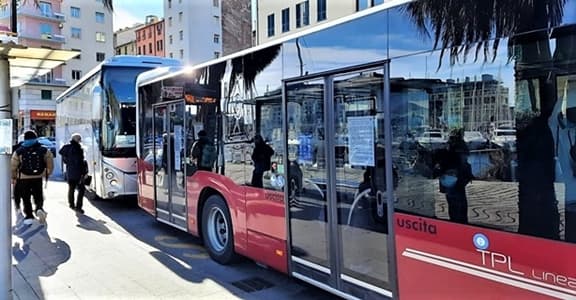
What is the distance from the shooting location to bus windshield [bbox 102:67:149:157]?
34.5 feet

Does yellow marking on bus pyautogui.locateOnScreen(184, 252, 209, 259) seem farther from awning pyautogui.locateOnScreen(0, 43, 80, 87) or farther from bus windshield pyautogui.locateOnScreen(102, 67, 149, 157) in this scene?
bus windshield pyautogui.locateOnScreen(102, 67, 149, 157)

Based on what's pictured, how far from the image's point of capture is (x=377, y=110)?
372 centimetres

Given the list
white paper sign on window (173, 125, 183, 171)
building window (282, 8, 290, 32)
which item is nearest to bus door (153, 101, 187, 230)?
white paper sign on window (173, 125, 183, 171)

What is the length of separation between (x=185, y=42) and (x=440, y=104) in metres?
55.7

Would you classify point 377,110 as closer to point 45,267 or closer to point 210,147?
point 210,147

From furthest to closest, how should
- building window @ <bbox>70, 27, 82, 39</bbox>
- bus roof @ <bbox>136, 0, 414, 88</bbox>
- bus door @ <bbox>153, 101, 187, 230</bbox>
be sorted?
building window @ <bbox>70, 27, 82, 39</bbox>, bus door @ <bbox>153, 101, 187, 230</bbox>, bus roof @ <bbox>136, 0, 414, 88</bbox>

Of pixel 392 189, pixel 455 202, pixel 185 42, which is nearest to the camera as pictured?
pixel 455 202

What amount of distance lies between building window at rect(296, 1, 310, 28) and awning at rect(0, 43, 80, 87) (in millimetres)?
28213

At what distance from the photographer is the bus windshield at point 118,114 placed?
10.5 m

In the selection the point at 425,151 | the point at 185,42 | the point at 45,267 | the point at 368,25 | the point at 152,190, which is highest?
the point at 185,42

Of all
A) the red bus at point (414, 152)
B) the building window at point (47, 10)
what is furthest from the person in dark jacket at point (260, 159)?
the building window at point (47, 10)

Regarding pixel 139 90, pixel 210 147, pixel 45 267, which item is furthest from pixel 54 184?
pixel 210 147

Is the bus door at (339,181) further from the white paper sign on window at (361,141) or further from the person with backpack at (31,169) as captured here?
the person with backpack at (31,169)

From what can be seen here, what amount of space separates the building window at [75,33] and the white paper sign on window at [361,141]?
58475mm
